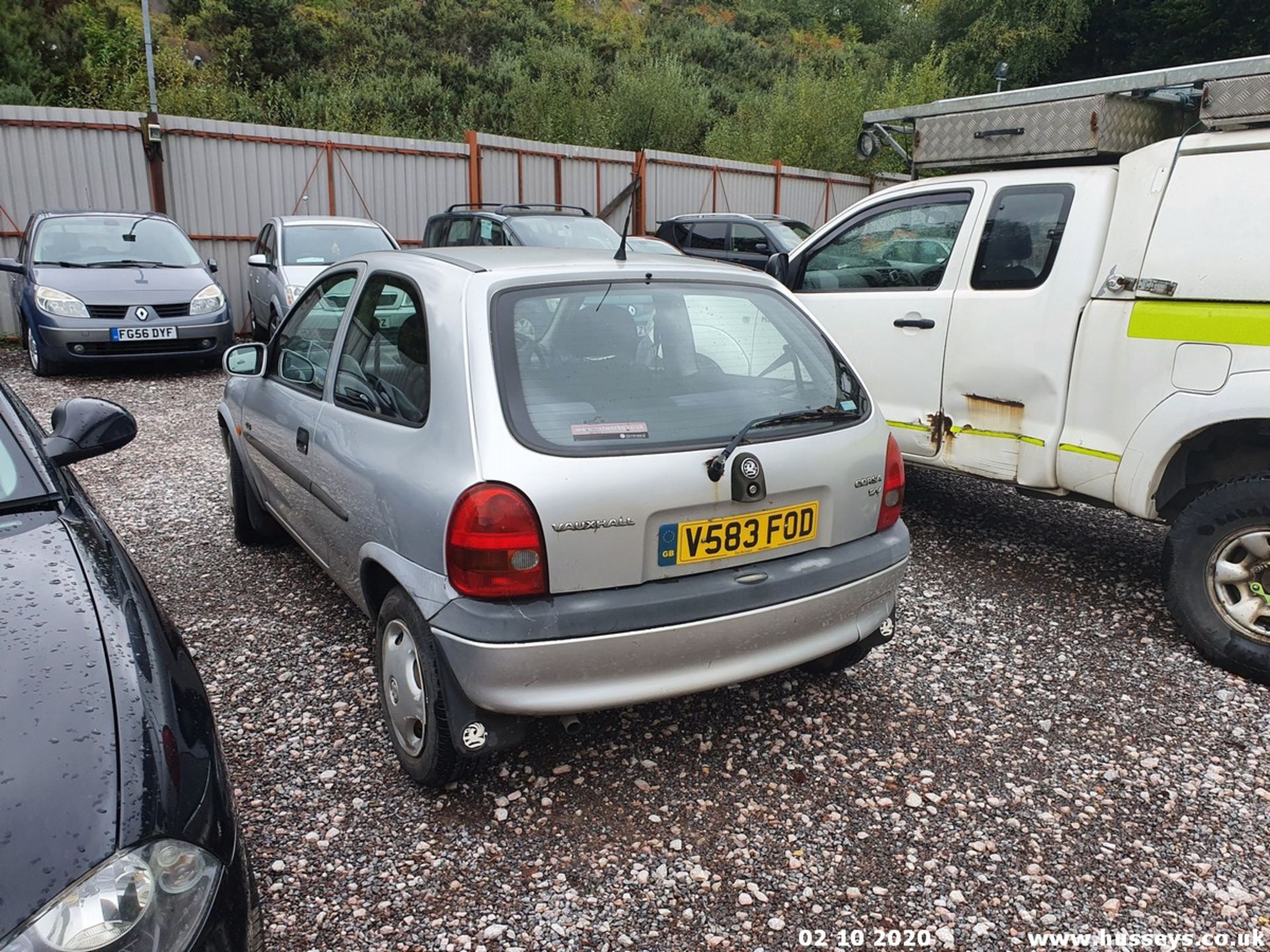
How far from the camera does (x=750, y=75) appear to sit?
3859 centimetres

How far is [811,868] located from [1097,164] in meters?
3.58

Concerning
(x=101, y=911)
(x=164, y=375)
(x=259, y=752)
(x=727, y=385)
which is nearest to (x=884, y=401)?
(x=727, y=385)

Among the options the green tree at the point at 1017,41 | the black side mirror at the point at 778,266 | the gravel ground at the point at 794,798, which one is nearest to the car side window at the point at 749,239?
the black side mirror at the point at 778,266

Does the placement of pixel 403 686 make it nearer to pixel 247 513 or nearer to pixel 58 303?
pixel 247 513

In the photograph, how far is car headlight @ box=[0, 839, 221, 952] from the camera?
1.40 m

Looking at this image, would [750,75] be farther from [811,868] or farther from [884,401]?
[811,868]

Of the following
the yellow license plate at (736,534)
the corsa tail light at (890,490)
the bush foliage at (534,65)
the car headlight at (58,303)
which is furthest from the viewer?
the bush foliage at (534,65)

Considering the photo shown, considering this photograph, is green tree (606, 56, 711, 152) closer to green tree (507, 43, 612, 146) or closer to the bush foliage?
the bush foliage

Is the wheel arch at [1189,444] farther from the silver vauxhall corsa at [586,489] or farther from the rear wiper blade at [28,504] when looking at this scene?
the rear wiper blade at [28,504]

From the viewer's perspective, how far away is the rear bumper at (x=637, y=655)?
7.93 ft

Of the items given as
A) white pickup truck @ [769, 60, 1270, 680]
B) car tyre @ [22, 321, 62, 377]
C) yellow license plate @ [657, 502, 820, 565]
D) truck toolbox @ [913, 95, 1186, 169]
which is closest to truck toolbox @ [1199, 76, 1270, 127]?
white pickup truck @ [769, 60, 1270, 680]

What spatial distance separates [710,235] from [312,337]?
Result: 10.7 metres

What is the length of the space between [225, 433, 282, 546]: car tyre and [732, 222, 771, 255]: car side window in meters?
9.66

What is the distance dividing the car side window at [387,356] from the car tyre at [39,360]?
6979 mm
